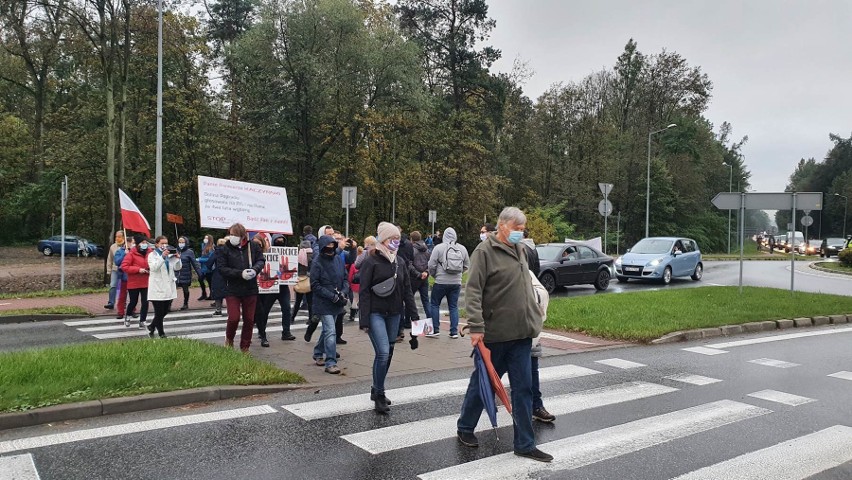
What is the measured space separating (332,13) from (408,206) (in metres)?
13.1

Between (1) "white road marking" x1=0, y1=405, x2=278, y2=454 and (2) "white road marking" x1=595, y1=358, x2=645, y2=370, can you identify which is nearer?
(1) "white road marking" x1=0, y1=405, x2=278, y2=454

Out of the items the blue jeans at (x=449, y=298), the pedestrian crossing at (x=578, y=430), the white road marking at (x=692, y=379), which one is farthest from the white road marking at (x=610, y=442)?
the blue jeans at (x=449, y=298)

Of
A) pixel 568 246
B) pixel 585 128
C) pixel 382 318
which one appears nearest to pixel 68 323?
pixel 382 318

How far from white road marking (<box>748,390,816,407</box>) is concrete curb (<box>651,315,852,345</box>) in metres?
3.40

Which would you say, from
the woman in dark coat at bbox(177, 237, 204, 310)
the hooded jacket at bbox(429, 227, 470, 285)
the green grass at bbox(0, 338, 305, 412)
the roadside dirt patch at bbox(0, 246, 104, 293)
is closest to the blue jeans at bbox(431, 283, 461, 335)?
the hooded jacket at bbox(429, 227, 470, 285)

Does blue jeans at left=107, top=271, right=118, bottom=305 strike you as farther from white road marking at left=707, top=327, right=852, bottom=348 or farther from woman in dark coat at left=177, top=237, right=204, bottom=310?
white road marking at left=707, top=327, right=852, bottom=348

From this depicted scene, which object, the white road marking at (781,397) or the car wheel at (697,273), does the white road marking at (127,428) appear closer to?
the white road marking at (781,397)

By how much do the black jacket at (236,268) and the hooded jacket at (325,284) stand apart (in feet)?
3.53

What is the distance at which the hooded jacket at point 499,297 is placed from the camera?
15.6 ft

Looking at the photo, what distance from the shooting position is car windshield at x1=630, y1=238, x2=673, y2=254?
22234mm

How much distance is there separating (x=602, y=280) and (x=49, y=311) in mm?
15209

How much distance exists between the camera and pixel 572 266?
62.3ft

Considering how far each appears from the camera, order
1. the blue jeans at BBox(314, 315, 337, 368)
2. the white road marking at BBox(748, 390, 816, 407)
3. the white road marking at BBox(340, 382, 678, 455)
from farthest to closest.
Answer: the blue jeans at BBox(314, 315, 337, 368) → the white road marking at BBox(748, 390, 816, 407) → the white road marking at BBox(340, 382, 678, 455)

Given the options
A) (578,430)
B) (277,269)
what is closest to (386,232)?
(578,430)
